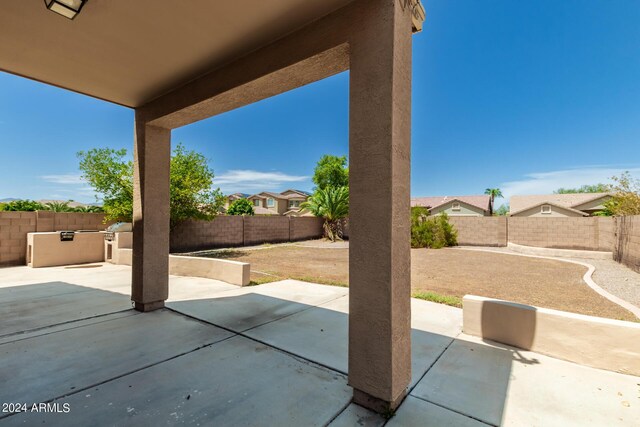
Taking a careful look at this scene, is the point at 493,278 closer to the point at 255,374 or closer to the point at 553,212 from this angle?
the point at 255,374

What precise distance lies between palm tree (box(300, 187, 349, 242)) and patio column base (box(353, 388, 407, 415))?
19.8 meters

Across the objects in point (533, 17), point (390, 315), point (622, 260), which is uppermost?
point (533, 17)

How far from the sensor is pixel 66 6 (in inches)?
89.2

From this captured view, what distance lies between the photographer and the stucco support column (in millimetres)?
2051

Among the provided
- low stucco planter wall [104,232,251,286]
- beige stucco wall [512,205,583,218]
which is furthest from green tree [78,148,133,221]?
beige stucco wall [512,205,583,218]

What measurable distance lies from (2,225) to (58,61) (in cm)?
1014

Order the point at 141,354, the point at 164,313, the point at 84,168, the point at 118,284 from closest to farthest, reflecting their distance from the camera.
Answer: the point at 141,354, the point at 164,313, the point at 118,284, the point at 84,168

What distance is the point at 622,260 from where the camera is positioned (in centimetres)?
1112

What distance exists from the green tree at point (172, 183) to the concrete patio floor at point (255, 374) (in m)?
7.62

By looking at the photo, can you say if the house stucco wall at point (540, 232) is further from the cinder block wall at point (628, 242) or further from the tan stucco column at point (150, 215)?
the tan stucco column at point (150, 215)

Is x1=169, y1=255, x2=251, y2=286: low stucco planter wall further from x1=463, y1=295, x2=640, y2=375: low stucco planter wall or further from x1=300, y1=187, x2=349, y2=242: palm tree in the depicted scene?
x1=300, y1=187, x2=349, y2=242: palm tree

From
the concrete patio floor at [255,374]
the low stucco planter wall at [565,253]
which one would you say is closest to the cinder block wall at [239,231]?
the concrete patio floor at [255,374]

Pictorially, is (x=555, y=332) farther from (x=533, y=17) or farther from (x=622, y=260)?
(x=533, y=17)

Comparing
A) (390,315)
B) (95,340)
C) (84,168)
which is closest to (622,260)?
(390,315)
